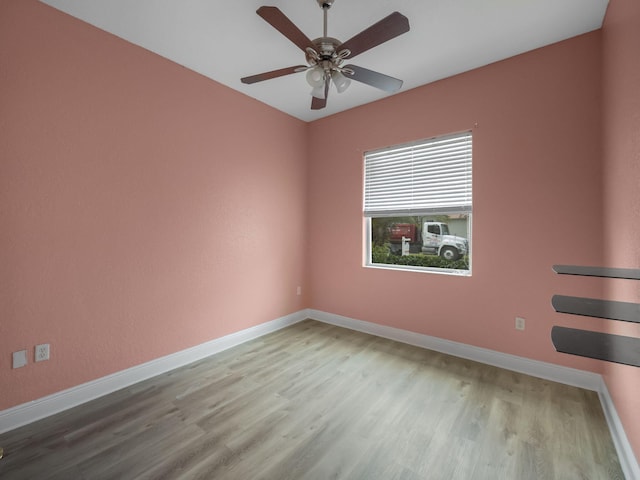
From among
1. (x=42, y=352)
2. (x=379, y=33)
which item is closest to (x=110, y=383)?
(x=42, y=352)

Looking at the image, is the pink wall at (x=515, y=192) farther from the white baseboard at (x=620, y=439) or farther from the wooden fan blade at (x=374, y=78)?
the wooden fan blade at (x=374, y=78)

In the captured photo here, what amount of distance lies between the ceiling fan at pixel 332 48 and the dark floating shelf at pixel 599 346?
5.69 ft

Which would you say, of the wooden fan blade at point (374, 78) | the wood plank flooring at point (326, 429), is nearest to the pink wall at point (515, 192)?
the wood plank flooring at point (326, 429)

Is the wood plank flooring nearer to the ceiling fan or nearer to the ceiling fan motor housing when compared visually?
the ceiling fan

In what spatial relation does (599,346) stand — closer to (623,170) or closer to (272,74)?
(623,170)

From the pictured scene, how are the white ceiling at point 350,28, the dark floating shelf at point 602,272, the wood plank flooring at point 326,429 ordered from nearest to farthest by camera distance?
the dark floating shelf at point 602,272, the wood plank flooring at point 326,429, the white ceiling at point 350,28

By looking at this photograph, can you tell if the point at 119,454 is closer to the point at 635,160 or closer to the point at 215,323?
the point at 215,323

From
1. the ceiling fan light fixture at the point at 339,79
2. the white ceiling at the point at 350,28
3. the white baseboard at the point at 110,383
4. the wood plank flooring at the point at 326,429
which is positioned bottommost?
the wood plank flooring at the point at 326,429

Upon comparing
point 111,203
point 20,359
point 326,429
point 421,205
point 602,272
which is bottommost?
point 326,429

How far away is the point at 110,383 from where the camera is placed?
231 cm

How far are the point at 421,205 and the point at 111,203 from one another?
118 inches

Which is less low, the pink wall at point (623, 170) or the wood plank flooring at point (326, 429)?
the pink wall at point (623, 170)

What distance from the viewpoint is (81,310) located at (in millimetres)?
2180

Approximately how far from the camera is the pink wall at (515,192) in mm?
2320
